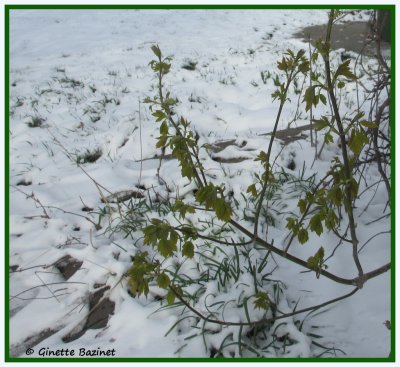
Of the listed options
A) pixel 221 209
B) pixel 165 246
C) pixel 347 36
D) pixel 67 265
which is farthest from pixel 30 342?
pixel 347 36

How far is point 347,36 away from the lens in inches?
268

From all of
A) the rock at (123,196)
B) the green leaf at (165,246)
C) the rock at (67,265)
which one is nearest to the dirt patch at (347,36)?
the rock at (123,196)

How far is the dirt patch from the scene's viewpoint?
6031mm

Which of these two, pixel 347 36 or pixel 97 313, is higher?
pixel 347 36

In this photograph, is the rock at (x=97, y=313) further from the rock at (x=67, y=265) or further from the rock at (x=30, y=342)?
the rock at (x=67, y=265)

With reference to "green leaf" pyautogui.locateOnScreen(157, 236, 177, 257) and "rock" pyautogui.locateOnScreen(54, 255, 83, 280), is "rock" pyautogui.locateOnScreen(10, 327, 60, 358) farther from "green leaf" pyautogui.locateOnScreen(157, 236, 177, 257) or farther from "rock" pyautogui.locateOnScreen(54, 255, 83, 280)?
"green leaf" pyautogui.locateOnScreen(157, 236, 177, 257)

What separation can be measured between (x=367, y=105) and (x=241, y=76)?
192cm

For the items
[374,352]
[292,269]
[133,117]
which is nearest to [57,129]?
[133,117]

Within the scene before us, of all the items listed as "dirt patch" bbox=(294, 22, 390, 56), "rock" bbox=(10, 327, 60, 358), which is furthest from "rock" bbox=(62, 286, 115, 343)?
"dirt patch" bbox=(294, 22, 390, 56)

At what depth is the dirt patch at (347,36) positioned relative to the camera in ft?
19.8

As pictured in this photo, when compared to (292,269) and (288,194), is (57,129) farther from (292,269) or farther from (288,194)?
(292,269)

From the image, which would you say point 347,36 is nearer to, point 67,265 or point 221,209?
point 67,265

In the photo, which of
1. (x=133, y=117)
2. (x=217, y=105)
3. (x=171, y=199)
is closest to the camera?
(x=171, y=199)

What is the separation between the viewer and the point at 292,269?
2.02 metres
